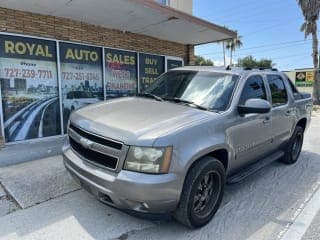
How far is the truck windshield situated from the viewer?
12.4 feet

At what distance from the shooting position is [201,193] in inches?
133

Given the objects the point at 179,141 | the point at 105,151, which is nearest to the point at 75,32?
the point at 105,151

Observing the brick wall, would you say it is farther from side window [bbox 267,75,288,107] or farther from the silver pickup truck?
side window [bbox 267,75,288,107]

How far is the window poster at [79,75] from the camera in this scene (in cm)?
706

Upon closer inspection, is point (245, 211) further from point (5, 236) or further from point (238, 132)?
point (5, 236)

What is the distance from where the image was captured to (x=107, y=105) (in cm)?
397

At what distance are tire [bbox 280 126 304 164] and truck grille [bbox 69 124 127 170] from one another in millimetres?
3992

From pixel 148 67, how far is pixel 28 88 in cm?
397

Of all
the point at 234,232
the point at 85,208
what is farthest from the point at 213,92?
the point at 85,208

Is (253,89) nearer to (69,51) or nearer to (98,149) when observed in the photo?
(98,149)

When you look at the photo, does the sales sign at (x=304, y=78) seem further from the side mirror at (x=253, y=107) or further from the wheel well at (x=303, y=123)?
the side mirror at (x=253, y=107)

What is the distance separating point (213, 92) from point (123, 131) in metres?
1.56

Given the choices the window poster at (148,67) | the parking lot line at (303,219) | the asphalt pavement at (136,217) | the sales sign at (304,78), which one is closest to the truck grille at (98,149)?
the asphalt pavement at (136,217)

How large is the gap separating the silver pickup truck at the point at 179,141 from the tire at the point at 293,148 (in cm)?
101
